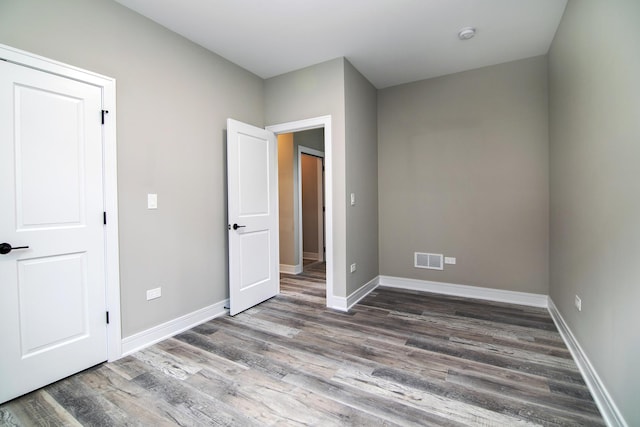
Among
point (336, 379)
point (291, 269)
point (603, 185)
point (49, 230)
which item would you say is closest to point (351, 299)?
point (336, 379)

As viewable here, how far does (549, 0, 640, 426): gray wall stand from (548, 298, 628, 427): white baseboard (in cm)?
4

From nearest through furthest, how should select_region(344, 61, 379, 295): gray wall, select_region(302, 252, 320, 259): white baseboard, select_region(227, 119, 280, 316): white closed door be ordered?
select_region(227, 119, 280, 316): white closed door → select_region(344, 61, 379, 295): gray wall → select_region(302, 252, 320, 259): white baseboard

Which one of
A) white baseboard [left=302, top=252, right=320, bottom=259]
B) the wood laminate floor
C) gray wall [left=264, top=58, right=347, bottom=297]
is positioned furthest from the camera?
white baseboard [left=302, top=252, right=320, bottom=259]

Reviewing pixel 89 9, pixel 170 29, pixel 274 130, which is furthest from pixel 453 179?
pixel 89 9

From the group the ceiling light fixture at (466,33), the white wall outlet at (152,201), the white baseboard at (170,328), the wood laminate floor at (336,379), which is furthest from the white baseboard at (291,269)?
the ceiling light fixture at (466,33)

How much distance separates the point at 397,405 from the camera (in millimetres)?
1684

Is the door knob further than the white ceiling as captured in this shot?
No

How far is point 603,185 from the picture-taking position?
1.69 m

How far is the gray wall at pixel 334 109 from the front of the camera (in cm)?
317

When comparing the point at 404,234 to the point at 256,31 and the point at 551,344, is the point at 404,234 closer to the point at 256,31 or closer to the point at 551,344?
the point at 551,344

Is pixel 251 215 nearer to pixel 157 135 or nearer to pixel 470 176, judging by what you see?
pixel 157 135

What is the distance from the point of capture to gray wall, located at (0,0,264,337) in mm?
1988

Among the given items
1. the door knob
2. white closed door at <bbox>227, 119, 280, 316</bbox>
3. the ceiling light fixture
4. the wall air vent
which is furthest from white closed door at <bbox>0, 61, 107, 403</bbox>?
the wall air vent

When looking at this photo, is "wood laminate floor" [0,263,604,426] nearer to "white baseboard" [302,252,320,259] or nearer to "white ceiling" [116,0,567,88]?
"white ceiling" [116,0,567,88]
